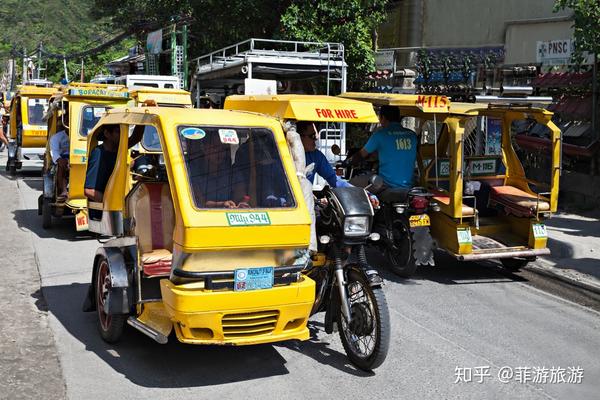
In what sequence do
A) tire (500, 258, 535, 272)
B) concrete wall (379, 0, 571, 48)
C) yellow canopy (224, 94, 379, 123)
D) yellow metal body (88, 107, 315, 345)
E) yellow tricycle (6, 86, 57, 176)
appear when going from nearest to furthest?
yellow metal body (88, 107, 315, 345) < yellow canopy (224, 94, 379, 123) < tire (500, 258, 535, 272) < yellow tricycle (6, 86, 57, 176) < concrete wall (379, 0, 571, 48)

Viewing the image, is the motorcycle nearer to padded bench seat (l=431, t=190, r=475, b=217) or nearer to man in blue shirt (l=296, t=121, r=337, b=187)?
padded bench seat (l=431, t=190, r=475, b=217)

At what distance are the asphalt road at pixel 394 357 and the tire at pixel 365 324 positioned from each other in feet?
0.50

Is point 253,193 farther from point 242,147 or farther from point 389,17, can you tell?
point 389,17

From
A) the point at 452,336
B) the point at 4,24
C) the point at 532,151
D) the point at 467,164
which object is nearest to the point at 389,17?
the point at 532,151

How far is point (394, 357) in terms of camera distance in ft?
18.9

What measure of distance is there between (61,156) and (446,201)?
21.8 ft

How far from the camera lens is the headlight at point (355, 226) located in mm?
5391

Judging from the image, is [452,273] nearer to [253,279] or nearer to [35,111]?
[253,279]

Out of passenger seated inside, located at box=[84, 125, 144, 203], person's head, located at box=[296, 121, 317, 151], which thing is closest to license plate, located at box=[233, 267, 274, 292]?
person's head, located at box=[296, 121, 317, 151]

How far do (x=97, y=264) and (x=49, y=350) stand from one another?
0.86 meters

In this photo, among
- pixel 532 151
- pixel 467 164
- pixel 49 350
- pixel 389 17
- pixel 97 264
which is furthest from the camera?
pixel 389 17

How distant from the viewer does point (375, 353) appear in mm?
5176

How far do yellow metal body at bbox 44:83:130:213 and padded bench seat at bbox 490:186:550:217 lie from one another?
6.03 metres

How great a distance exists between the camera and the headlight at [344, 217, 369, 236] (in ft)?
17.7
